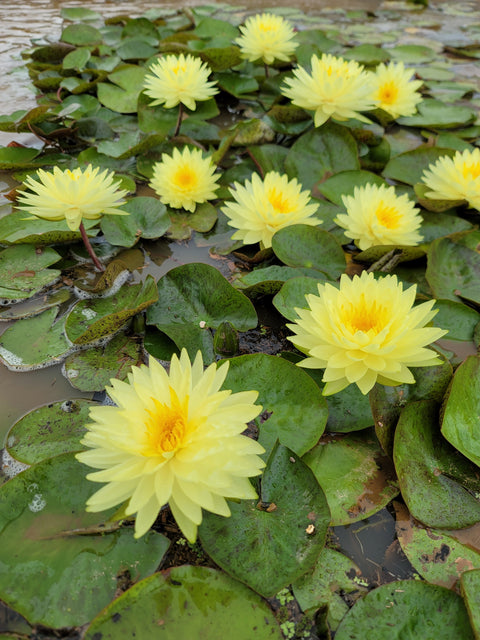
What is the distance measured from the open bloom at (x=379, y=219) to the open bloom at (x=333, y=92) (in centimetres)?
76

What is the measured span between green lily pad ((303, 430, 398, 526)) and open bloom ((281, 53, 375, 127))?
6.42ft

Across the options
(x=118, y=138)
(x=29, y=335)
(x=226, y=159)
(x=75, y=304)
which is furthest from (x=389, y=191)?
(x=118, y=138)

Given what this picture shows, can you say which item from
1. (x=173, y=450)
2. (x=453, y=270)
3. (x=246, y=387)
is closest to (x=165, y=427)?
(x=173, y=450)

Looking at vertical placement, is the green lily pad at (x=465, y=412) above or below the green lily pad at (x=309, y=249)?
below

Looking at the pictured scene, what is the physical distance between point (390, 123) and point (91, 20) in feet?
11.7

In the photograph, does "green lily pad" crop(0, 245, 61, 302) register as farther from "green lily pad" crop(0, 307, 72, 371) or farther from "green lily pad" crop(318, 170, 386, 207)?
"green lily pad" crop(318, 170, 386, 207)

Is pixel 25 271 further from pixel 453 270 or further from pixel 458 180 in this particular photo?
pixel 458 180

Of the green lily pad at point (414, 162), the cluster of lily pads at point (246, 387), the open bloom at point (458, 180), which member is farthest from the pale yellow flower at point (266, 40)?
the open bloom at point (458, 180)

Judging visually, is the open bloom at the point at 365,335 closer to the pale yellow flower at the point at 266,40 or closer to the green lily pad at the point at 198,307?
the green lily pad at the point at 198,307

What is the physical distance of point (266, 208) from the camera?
208cm

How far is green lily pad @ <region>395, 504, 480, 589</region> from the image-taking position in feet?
3.98

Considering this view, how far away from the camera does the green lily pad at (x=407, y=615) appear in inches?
42.7

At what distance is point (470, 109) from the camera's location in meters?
3.54

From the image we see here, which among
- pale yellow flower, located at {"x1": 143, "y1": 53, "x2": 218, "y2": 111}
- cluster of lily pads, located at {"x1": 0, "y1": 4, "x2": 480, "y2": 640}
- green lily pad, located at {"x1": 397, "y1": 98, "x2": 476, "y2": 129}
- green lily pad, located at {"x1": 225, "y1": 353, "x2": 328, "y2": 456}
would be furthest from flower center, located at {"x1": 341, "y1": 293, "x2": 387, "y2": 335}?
green lily pad, located at {"x1": 397, "y1": 98, "x2": 476, "y2": 129}
